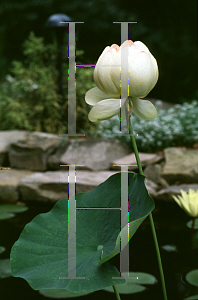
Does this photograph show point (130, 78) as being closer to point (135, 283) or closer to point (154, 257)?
point (135, 283)

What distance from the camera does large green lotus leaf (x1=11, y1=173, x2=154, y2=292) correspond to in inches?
17.2

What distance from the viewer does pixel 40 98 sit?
9.92 feet

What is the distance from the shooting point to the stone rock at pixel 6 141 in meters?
2.53

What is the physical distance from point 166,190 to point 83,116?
124 centimetres

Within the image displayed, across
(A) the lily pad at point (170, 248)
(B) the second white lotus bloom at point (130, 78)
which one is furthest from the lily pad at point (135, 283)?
(B) the second white lotus bloom at point (130, 78)

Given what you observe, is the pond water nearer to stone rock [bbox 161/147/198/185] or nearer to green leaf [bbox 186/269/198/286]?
green leaf [bbox 186/269/198/286]

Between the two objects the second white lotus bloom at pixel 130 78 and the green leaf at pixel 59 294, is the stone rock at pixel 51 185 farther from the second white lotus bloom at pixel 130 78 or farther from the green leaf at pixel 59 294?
the second white lotus bloom at pixel 130 78

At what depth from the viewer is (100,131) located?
2.91m

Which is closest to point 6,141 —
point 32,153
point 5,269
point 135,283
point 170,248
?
point 32,153

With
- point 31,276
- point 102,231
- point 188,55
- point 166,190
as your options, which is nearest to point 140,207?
point 102,231

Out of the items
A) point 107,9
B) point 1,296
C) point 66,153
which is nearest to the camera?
point 1,296

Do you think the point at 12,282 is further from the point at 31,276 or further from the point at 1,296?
the point at 31,276

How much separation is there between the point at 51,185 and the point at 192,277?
125 centimetres

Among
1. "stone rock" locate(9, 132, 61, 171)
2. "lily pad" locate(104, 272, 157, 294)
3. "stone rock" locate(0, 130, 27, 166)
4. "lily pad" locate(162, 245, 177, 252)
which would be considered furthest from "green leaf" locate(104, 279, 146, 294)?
"stone rock" locate(0, 130, 27, 166)
